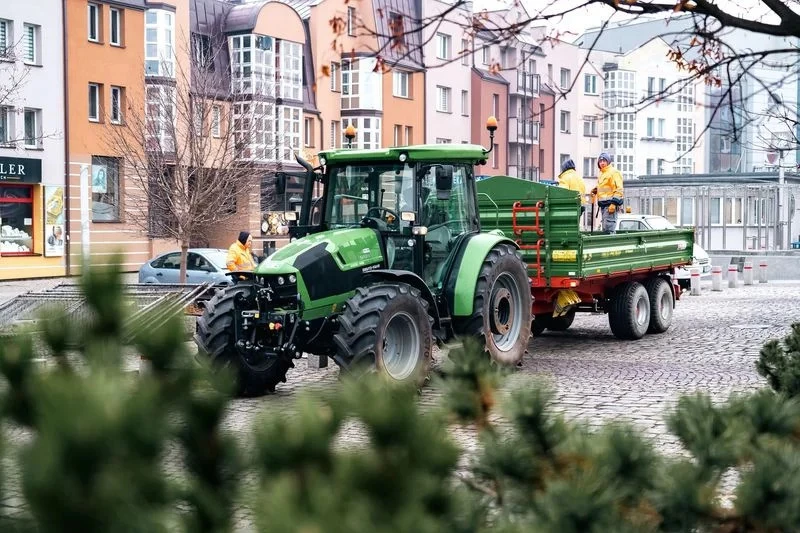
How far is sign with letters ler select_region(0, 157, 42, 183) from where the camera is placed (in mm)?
35156

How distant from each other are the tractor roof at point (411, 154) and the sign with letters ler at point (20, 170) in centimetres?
2557

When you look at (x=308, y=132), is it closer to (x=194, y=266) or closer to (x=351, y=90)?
(x=351, y=90)

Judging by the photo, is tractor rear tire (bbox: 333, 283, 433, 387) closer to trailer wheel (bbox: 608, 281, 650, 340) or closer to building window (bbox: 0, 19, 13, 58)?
trailer wheel (bbox: 608, 281, 650, 340)

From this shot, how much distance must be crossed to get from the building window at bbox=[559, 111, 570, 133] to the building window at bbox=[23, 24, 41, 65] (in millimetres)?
37811

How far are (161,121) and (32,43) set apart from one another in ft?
21.6


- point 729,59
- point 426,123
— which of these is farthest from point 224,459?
point 426,123

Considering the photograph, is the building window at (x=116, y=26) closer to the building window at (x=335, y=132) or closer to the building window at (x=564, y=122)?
the building window at (x=335, y=132)

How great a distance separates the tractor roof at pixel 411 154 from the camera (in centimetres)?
1158

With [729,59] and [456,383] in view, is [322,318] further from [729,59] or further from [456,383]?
[456,383]

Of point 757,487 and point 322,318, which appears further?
point 322,318

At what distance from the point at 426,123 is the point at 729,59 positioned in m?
49.8

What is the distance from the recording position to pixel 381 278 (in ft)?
35.9

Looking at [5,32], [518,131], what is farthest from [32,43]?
[518,131]

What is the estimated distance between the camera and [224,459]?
1655 millimetres
